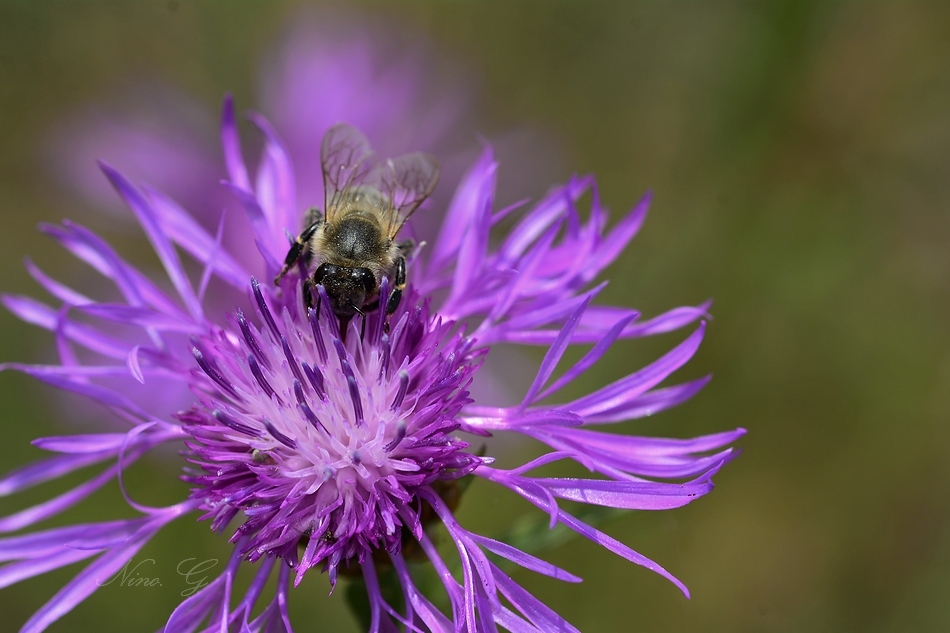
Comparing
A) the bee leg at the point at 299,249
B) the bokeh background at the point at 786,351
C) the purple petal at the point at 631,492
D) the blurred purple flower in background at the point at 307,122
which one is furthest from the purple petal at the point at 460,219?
the blurred purple flower in background at the point at 307,122

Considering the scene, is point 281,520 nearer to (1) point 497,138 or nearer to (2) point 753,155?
(2) point 753,155

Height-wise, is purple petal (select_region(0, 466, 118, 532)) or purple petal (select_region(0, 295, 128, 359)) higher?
purple petal (select_region(0, 295, 128, 359))

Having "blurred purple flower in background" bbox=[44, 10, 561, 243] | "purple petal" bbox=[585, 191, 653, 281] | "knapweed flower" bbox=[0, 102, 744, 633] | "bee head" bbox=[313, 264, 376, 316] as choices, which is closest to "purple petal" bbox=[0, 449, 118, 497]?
"knapweed flower" bbox=[0, 102, 744, 633]

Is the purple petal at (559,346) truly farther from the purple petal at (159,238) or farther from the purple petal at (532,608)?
the purple petal at (159,238)

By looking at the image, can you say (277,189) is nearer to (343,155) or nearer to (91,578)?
(343,155)

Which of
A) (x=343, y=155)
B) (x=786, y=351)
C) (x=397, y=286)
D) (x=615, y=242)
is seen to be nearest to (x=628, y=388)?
(x=615, y=242)

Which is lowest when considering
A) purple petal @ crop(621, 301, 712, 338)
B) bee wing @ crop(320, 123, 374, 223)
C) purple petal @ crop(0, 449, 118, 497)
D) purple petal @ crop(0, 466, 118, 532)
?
purple petal @ crop(0, 466, 118, 532)

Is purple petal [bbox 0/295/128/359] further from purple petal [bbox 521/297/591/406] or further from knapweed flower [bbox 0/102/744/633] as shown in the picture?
purple petal [bbox 521/297/591/406]
